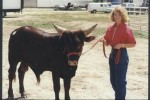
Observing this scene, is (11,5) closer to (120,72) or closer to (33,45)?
(33,45)

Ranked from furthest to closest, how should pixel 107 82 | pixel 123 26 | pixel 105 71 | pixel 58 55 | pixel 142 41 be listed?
1. pixel 142 41
2. pixel 105 71
3. pixel 107 82
4. pixel 58 55
5. pixel 123 26

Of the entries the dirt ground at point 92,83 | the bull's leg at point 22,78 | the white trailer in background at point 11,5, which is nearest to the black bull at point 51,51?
the bull's leg at point 22,78

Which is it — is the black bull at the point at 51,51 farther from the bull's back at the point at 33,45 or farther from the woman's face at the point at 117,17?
the woman's face at the point at 117,17

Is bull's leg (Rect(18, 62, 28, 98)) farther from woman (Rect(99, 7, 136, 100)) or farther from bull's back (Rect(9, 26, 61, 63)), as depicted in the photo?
woman (Rect(99, 7, 136, 100))

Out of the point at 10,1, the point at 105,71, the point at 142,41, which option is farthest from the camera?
the point at 10,1

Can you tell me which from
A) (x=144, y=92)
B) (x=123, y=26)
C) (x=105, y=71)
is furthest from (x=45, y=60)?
(x=105, y=71)

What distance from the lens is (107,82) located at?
8867 millimetres

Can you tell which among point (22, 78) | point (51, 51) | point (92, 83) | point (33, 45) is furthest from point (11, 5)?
point (51, 51)

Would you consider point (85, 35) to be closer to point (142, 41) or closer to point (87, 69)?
point (87, 69)

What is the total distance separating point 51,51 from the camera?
6.41 m

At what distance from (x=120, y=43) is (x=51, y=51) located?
4.06 feet

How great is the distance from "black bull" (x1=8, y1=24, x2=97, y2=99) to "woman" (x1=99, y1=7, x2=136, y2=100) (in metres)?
0.45

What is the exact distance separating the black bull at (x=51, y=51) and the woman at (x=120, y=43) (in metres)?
0.45

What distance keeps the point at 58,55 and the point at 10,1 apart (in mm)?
29428
